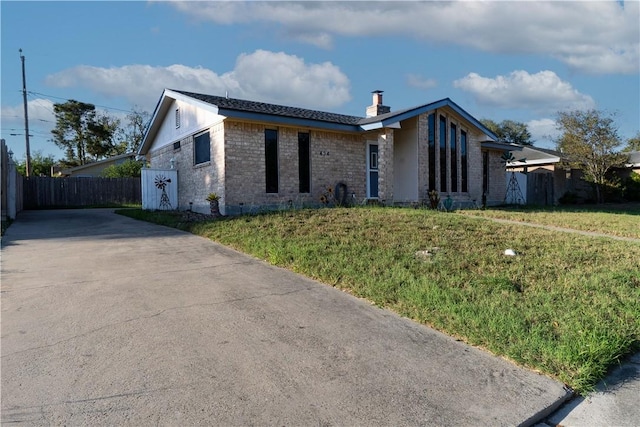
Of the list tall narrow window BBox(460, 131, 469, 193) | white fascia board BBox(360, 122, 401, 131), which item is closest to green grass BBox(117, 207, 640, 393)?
white fascia board BBox(360, 122, 401, 131)

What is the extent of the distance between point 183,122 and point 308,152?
5.20m

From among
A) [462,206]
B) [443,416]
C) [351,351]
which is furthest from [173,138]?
[443,416]

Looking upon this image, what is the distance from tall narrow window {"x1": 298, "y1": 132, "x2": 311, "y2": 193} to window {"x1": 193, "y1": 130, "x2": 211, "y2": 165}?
116 inches

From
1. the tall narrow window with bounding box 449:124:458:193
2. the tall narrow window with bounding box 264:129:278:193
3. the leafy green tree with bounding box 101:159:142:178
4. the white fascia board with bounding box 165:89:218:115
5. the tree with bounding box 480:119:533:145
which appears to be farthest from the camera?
the tree with bounding box 480:119:533:145

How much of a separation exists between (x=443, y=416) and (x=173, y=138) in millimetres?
16592

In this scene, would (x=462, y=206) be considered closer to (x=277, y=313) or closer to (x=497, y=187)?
(x=497, y=187)

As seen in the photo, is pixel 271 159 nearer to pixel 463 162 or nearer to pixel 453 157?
pixel 453 157

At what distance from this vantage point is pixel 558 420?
3076mm

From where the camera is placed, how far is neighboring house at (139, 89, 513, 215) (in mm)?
13016

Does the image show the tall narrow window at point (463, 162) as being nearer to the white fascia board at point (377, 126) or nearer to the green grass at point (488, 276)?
the white fascia board at point (377, 126)

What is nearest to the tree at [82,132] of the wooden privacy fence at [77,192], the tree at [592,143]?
the wooden privacy fence at [77,192]

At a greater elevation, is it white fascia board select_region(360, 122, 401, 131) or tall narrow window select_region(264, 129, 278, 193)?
white fascia board select_region(360, 122, 401, 131)

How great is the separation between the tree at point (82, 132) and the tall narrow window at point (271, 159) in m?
35.6

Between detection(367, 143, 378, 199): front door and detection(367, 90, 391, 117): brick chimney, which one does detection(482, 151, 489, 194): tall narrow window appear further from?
detection(367, 143, 378, 199): front door
